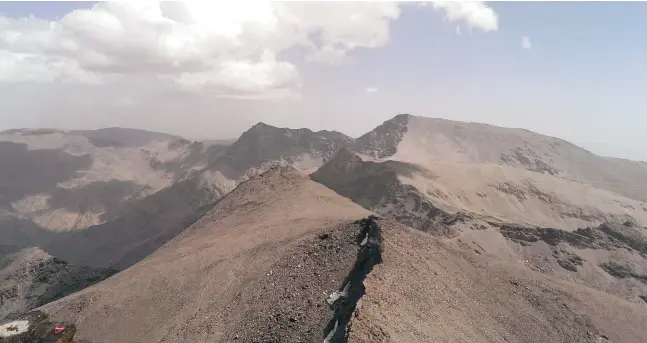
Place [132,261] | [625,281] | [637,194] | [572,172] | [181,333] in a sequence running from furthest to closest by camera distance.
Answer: [572,172], [637,194], [132,261], [625,281], [181,333]

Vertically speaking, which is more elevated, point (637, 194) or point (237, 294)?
point (637, 194)

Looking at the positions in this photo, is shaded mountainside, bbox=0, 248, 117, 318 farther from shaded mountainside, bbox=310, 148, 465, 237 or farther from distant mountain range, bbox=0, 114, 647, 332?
shaded mountainside, bbox=310, 148, 465, 237

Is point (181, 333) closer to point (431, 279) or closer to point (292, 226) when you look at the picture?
point (292, 226)

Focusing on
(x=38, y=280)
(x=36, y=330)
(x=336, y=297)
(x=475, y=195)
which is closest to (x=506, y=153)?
(x=475, y=195)

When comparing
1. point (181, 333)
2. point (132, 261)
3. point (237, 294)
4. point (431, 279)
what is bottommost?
point (132, 261)

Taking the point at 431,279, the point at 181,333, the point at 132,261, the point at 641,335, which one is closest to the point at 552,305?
the point at 641,335

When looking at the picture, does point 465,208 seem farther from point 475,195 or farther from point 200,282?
point 200,282

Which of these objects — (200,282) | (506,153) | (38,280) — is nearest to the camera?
(200,282)
